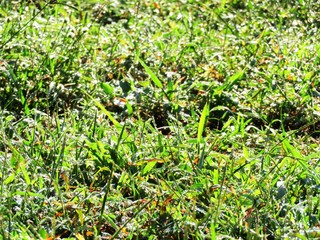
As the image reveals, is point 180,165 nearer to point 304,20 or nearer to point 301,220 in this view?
point 301,220

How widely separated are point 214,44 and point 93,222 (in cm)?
197

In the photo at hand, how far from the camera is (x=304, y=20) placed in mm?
4875

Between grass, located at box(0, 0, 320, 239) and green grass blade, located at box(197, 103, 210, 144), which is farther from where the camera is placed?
green grass blade, located at box(197, 103, 210, 144)

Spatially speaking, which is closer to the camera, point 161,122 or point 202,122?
point 202,122

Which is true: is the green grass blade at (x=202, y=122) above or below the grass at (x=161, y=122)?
above

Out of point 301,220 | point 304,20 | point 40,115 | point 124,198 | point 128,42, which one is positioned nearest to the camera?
point 301,220

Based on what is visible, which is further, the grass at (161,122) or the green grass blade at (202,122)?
the green grass blade at (202,122)

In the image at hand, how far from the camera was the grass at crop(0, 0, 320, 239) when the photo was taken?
2.70m

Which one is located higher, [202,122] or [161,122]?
[202,122]

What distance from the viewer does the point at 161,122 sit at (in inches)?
146

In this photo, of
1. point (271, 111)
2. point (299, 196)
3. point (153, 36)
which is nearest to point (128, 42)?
point (153, 36)

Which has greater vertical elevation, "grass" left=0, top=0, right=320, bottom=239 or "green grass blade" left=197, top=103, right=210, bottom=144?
"green grass blade" left=197, top=103, right=210, bottom=144

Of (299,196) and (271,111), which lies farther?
(271,111)

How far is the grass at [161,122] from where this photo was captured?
2695 mm
